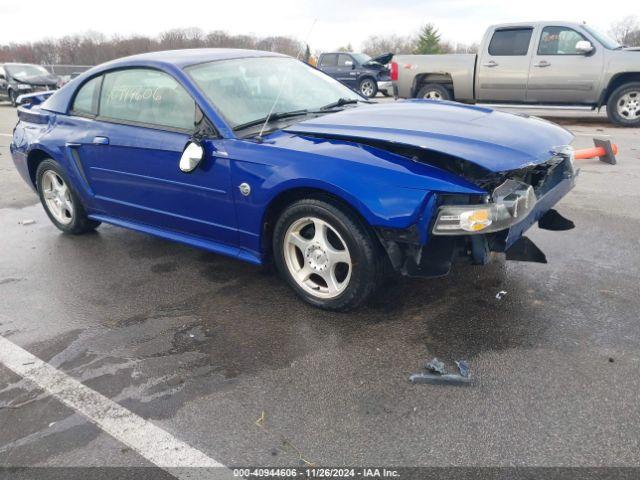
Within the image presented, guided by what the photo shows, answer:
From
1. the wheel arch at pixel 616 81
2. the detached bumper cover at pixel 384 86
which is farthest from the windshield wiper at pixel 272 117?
the detached bumper cover at pixel 384 86

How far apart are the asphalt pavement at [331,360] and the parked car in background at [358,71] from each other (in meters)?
16.2

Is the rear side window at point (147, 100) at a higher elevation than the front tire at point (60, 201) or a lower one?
higher

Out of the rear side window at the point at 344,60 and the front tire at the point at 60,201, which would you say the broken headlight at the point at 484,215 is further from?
the rear side window at the point at 344,60

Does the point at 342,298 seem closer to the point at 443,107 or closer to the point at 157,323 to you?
the point at 157,323

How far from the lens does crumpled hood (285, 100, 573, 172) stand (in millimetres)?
2928

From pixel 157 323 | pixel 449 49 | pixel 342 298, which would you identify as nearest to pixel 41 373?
pixel 157 323

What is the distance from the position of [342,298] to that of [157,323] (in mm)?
1172

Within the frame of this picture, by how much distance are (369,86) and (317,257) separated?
17.7m

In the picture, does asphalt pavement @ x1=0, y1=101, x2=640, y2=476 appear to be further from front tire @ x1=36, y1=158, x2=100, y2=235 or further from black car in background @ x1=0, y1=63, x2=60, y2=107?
black car in background @ x1=0, y1=63, x2=60, y2=107

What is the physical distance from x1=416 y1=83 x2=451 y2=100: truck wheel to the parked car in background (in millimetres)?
7569

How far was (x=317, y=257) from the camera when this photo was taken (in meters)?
3.33

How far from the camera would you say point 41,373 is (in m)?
2.87

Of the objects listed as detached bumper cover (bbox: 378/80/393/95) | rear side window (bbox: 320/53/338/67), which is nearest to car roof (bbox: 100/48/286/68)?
detached bumper cover (bbox: 378/80/393/95)

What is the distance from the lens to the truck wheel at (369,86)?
65.0 ft
